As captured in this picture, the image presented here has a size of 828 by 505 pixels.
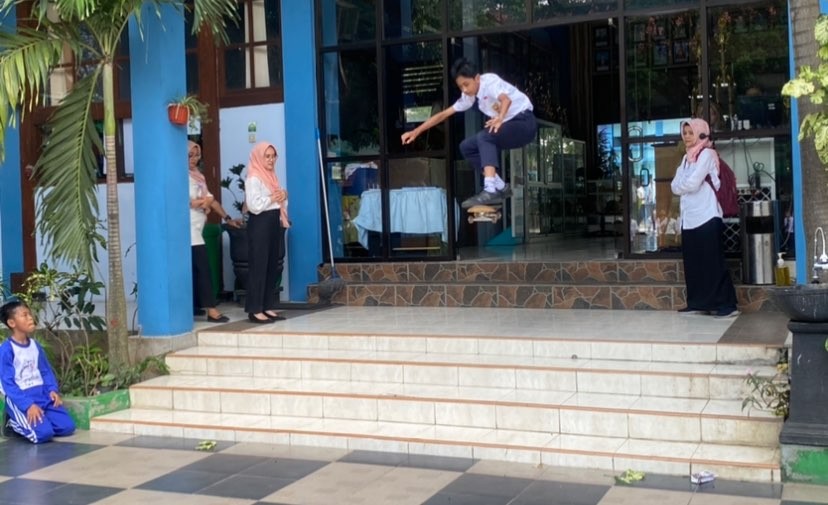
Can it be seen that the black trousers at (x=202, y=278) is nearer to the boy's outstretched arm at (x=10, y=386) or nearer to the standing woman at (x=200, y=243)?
the standing woman at (x=200, y=243)

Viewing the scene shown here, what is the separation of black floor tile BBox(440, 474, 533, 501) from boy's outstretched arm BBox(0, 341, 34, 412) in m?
3.31

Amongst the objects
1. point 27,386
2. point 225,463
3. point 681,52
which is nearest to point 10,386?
point 27,386

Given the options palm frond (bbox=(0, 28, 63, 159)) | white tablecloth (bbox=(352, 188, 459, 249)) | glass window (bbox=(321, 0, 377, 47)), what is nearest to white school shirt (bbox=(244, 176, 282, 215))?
white tablecloth (bbox=(352, 188, 459, 249))

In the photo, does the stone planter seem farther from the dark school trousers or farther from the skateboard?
the dark school trousers

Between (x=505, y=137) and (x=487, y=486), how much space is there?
2.99m

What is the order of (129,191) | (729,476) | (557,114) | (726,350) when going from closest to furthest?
1. (729,476)
2. (726,350)
3. (129,191)
4. (557,114)

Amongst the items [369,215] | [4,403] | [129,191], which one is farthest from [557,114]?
[4,403]

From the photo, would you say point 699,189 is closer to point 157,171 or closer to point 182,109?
point 182,109

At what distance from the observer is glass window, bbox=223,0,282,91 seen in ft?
36.2

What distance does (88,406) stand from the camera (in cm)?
721

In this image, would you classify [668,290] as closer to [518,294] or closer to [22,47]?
[518,294]

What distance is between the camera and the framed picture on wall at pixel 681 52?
955cm

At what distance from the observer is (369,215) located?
10.8m

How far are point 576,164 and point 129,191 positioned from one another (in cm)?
823
